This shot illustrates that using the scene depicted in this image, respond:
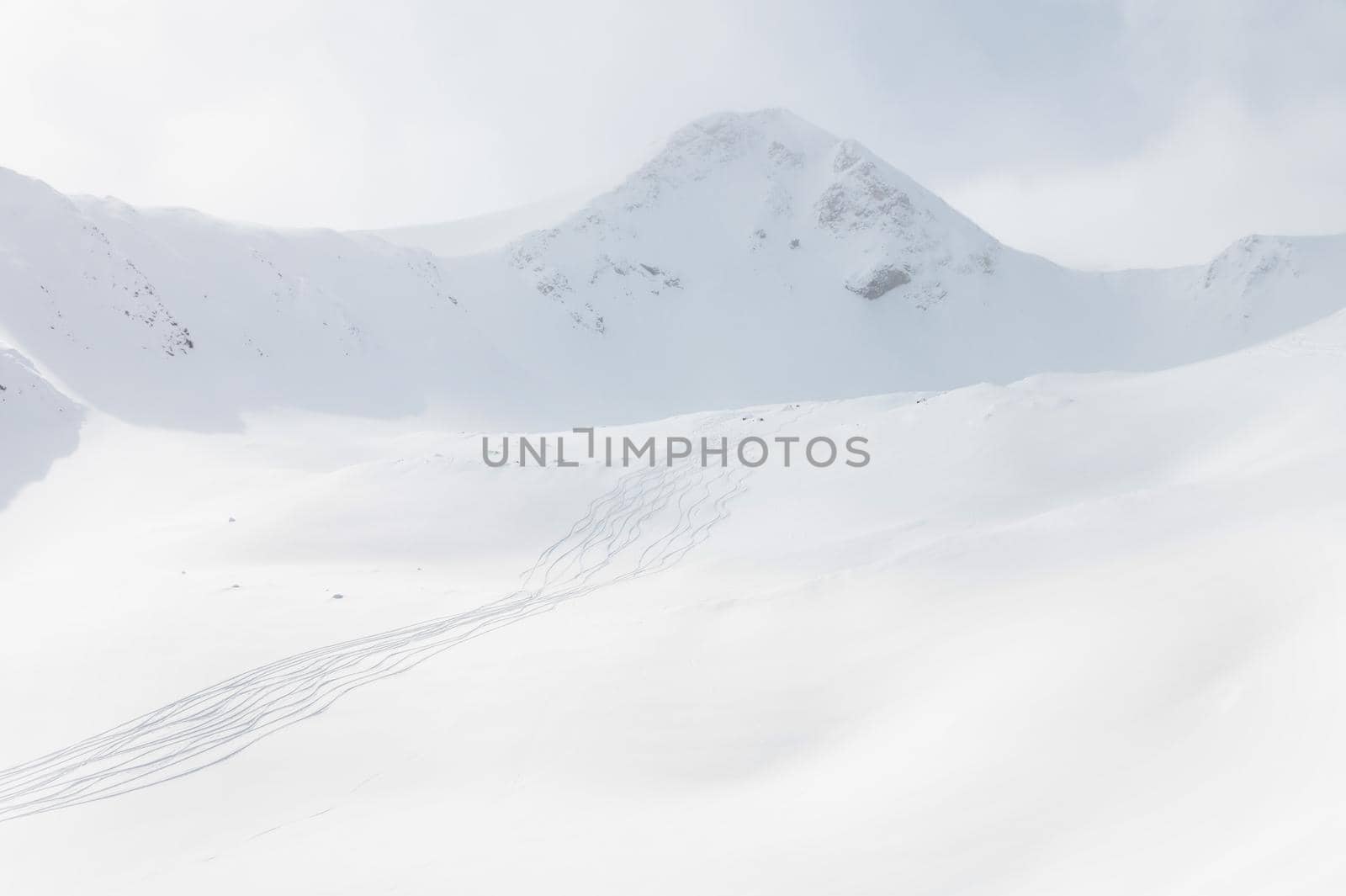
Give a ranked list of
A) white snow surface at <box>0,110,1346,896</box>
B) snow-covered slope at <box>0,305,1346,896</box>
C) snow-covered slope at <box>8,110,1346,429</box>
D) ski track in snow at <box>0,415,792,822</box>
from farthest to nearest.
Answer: snow-covered slope at <box>8,110,1346,429</box> < ski track in snow at <box>0,415,792,822</box> < white snow surface at <box>0,110,1346,896</box> < snow-covered slope at <box>0,305,1346,896</box>

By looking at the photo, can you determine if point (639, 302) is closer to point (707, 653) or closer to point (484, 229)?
point (484, 229)

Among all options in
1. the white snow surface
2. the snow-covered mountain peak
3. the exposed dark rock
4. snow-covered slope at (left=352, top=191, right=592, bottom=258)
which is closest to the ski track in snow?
the white snow surface

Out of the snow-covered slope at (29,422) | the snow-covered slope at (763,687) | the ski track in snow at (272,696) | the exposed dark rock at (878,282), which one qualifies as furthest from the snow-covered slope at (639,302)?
the ski track in snow at (272,696)

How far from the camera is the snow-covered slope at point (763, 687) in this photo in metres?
3.29

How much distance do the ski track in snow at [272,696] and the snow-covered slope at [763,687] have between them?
49 mm

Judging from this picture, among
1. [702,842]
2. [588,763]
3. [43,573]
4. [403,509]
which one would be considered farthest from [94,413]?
[702,842]

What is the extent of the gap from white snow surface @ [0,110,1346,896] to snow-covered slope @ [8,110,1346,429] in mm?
4410

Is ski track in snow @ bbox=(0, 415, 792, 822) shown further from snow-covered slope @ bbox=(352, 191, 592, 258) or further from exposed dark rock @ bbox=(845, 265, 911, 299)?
exposed dark rock @ bbox=(845, 265, 911, 299)

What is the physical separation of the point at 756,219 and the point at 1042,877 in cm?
4965

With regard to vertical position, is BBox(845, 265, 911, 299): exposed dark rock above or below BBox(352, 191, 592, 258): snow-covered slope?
below

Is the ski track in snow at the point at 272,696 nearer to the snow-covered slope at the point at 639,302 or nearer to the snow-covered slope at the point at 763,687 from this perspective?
the snow-covered slope at the point at 763,687

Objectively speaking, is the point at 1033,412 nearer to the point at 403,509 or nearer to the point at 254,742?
the point at 403,509

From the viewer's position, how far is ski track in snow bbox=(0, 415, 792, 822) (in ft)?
17.4

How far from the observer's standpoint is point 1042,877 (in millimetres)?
2885
